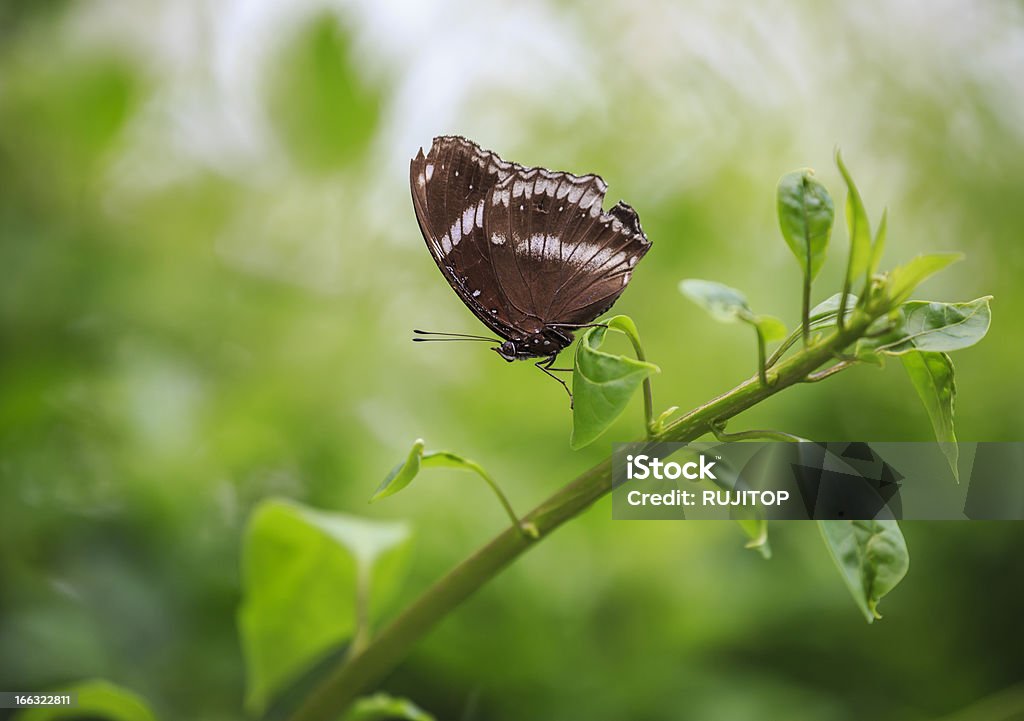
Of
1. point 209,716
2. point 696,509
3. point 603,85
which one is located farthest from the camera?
point 603,85

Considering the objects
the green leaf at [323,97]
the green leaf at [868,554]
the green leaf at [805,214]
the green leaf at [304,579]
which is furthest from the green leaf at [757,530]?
the green leaf at [323,97]

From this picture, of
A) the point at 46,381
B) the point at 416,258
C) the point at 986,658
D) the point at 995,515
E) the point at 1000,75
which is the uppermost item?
the point at 1000,75

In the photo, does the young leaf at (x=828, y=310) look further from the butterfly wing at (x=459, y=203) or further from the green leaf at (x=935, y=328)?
the butterfly wing at (x=459, y=203)

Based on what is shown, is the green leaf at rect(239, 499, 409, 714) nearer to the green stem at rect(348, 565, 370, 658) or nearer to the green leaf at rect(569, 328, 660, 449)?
the green stem at rect(348, 565, 370, 658)

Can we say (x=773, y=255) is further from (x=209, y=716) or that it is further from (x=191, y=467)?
(x=209, y=716)

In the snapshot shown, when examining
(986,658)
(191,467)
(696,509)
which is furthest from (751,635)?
(191,467)

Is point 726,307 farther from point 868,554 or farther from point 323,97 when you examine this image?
point 323,97

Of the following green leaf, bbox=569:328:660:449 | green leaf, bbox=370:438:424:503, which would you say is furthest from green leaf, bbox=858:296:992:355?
green leaf, bbox=370:438:424:503
